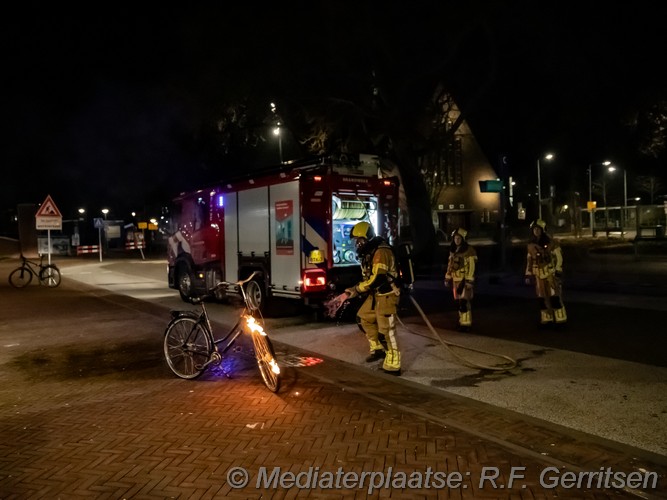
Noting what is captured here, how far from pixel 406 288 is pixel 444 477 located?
4725 millimetres

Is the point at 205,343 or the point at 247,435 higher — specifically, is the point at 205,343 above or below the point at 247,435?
above

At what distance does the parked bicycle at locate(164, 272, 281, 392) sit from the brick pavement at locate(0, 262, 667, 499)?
0.19 meters

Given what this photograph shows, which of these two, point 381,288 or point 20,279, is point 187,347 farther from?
point 20,279

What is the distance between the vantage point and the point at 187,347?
276 inches

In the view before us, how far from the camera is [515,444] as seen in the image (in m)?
4.72

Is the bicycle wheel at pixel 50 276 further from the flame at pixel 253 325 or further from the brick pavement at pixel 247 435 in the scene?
the flame at pixel 253 325

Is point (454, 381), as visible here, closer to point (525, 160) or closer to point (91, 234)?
point (525, 160)

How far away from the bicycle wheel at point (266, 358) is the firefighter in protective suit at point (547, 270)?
15.8ft

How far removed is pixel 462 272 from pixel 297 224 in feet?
10.0

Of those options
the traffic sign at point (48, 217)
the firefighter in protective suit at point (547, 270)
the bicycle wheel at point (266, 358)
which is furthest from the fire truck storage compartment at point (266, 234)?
the traffic sign at point (48, 217)

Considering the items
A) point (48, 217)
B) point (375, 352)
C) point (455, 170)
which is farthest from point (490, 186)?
point (455, 170)

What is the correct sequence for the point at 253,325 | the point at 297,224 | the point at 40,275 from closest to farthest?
1. the point at 253,325
2. the point at 297,224
3. the point at 40,275

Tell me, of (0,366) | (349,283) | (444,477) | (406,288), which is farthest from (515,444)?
(0,366)

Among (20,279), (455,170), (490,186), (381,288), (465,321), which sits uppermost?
(455,170)
